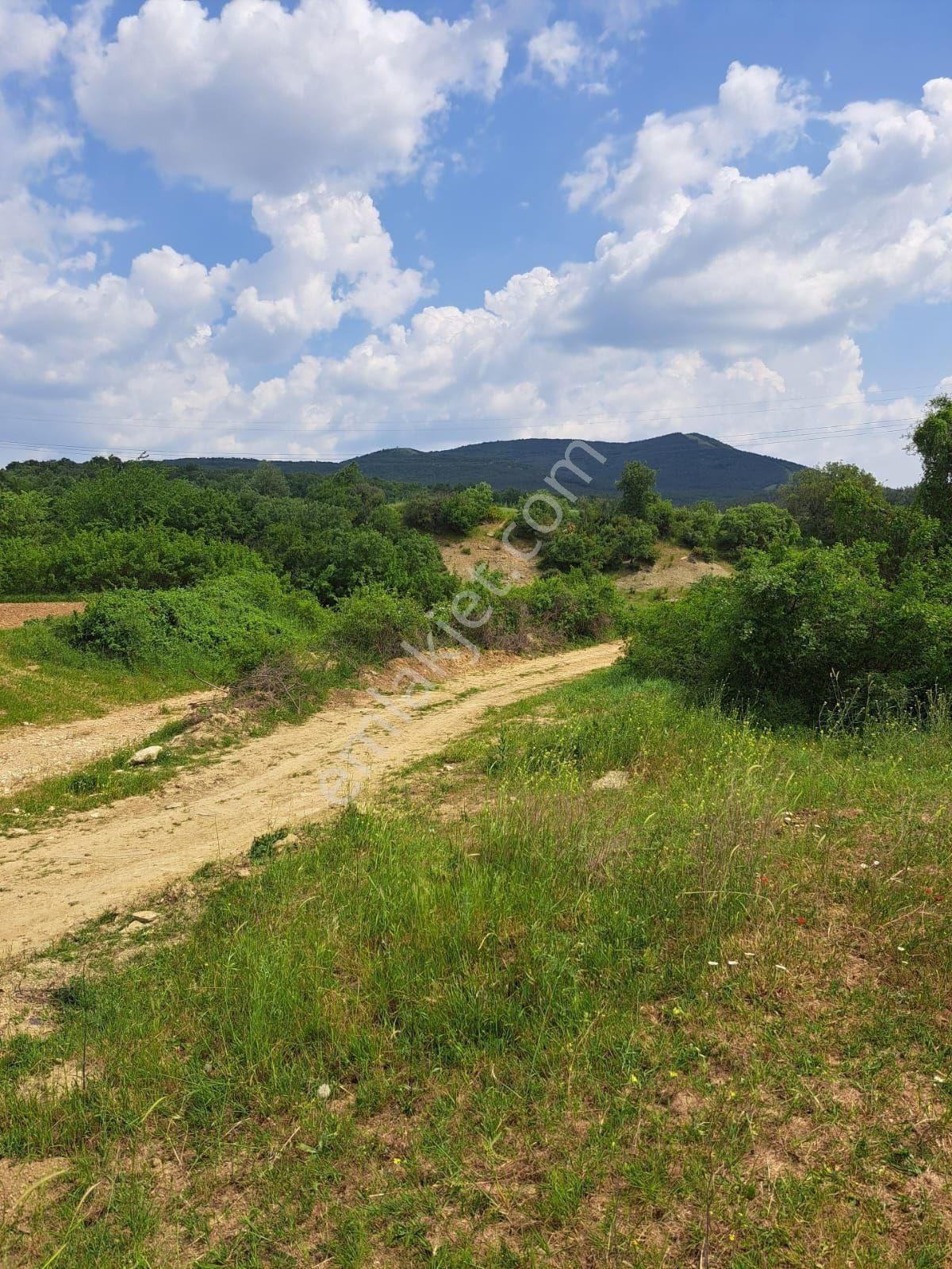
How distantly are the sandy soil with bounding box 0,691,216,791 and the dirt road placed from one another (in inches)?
62.8


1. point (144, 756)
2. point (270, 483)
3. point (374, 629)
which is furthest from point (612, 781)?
point (270, 483)

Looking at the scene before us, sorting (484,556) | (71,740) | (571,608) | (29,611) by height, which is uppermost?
(484,556)

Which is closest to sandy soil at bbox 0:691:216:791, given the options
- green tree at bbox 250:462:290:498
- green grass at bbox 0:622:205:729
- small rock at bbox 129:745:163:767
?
green grass at bbox 0:622:205:729

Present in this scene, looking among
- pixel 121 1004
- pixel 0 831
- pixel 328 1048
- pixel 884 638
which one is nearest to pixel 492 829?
pixel 328 1048

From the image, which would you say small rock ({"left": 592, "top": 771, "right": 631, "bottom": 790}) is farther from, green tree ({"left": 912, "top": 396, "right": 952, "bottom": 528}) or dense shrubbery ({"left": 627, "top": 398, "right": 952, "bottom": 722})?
green tree ({"left": 912, "top": 396, "right": 952, "bottom": 528})

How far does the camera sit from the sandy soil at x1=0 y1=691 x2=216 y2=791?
9.12 meters

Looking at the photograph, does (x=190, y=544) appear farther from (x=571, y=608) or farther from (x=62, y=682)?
(x=571, y=608)

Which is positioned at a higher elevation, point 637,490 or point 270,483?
point 270,483

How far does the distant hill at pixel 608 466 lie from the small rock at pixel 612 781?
310 feet

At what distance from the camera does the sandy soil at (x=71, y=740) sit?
29.9 ft

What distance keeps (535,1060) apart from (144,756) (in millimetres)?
7656

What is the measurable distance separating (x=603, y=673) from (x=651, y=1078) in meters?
12.1

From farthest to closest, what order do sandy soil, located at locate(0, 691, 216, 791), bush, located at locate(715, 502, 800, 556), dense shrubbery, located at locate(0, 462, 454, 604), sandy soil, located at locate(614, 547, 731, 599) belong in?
bush, located at locate(715, 502, 800, 556)
sandy soil, located at locate(614, 547, 731, 599)
dense shrubbery, located at locate(0, 462, 454, 604)
sandy soil, located at locate(0, 691, 216, 791)

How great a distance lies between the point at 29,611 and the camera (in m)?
17.5
